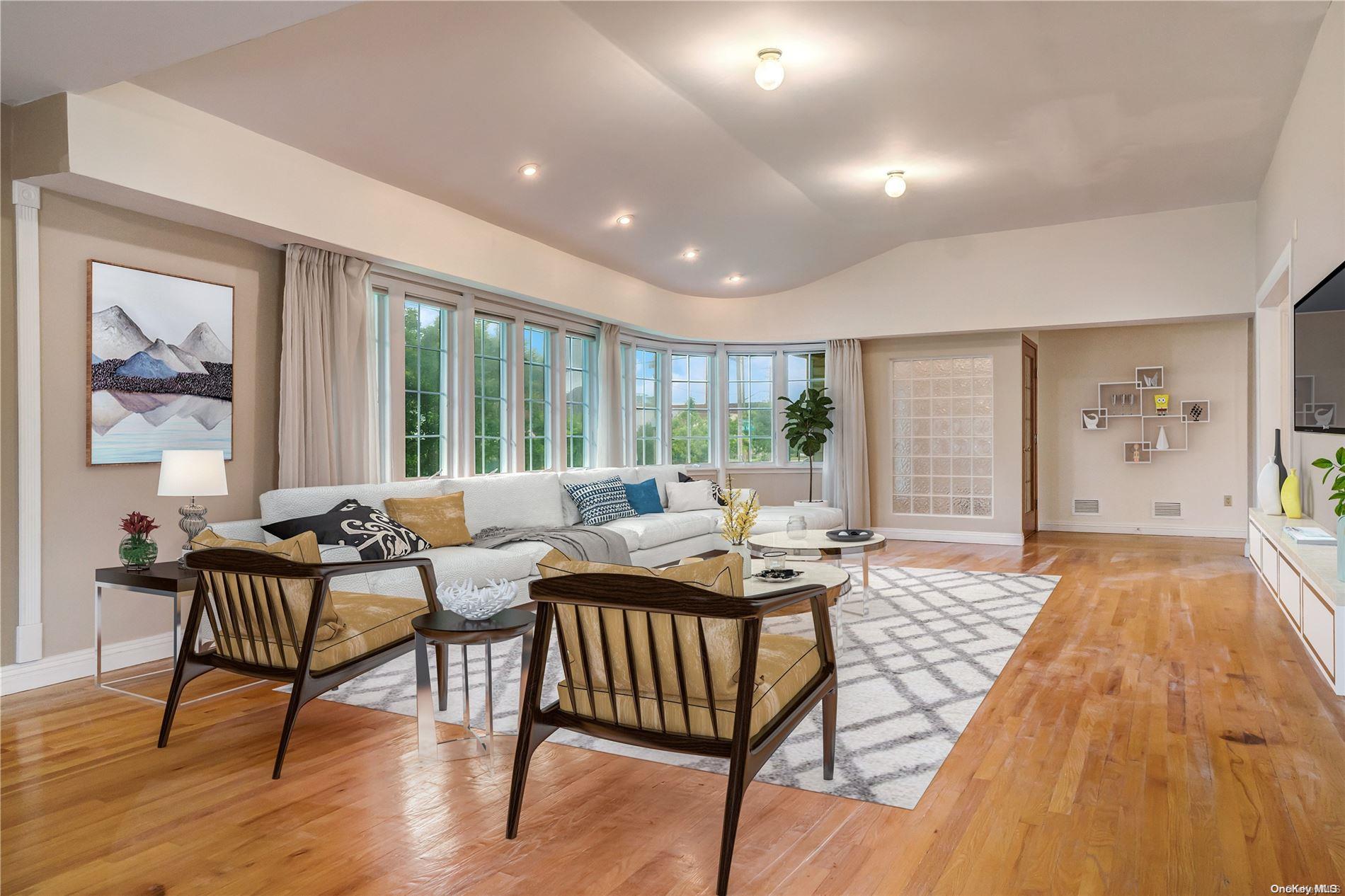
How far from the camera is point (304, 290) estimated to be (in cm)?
462

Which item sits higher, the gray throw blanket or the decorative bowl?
the decorative bowl

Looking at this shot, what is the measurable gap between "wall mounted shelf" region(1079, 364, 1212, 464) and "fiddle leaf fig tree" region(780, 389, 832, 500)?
3.04 metres

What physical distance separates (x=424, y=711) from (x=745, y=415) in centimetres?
695

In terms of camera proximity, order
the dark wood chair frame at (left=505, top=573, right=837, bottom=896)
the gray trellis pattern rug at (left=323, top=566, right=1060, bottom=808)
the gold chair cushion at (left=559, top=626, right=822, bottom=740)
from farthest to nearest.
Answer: the gray trellis pattern rug at (left=323, top=566, right=1060, bottom=808) → the gold chair cushion at (left=559, top=626, right=822, bottom=740) → the dark wood chair frame at (left=505, top=573, right=837, bottom=896)

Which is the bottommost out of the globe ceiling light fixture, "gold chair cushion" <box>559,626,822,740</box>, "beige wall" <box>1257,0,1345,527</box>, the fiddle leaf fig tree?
"gold chair cushion" <box>559,626,822,740</box>

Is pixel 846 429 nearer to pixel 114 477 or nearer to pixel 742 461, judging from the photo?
pixel 742 461

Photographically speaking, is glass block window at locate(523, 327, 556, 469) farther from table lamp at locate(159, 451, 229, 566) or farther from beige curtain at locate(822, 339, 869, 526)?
beige curtain at locate(822, 339, 869, 526)

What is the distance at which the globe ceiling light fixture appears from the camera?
12.7 ft

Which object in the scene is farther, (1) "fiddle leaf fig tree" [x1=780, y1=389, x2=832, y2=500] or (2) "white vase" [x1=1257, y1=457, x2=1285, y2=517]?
(1) "fiddle leaf fig tree" [x1=780, y1=389, x2=832, y2=500]

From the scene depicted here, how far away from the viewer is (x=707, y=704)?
2057mm

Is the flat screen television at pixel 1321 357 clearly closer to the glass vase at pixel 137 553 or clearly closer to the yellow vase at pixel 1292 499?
the yellow vase at pixel 1292 499

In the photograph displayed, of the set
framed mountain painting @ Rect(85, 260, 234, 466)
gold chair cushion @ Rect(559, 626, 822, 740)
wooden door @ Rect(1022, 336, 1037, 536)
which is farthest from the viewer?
wooden door @ Rect(1022, 336, 1037, 536)

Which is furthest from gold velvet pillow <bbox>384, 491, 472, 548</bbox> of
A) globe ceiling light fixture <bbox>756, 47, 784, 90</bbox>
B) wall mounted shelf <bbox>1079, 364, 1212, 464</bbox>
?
wall mounted shelf <bbox>1079, 364, 1212, 464</bbox>

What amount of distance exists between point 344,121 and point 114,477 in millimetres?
2148
